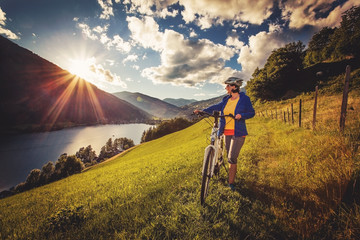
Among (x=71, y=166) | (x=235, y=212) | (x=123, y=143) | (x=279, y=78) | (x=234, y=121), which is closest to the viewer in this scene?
(x=235, y=212)

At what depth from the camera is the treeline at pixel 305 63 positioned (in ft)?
103

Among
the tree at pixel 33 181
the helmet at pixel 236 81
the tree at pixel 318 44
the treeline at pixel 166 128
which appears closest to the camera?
the helmet at pixel 236 81

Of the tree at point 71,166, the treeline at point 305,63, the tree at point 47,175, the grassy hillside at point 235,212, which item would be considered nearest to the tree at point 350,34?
the treeline at point 305,63

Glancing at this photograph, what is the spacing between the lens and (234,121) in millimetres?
3922

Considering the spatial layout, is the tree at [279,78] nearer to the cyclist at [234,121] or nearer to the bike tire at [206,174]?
the cyclist at [234,121]

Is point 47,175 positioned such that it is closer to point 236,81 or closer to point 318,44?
point 236,81

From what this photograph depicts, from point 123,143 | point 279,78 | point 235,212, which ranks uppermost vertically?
point 279,78

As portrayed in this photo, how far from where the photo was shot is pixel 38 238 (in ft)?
9.32

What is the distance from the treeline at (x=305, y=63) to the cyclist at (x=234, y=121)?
37415mm

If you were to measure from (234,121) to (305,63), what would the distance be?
62223mm

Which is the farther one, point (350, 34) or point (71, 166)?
point (71, 166)

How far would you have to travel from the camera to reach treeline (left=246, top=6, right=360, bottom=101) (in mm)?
31438

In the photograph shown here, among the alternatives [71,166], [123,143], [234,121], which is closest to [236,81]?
[234,121]

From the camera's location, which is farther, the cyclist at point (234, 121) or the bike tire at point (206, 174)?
the cyclist at point (234, 121)
